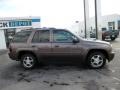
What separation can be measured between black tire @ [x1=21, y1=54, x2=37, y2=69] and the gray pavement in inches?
8.8

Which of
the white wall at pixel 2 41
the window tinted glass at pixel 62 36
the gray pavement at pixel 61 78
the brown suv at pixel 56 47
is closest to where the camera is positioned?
the gray pavement at pixel 61 78

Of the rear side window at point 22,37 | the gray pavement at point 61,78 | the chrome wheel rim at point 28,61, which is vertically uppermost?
the rear side window at point 22,37

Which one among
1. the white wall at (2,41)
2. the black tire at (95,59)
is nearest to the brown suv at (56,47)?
the black tire at (95,59)

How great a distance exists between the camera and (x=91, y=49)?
364 inches

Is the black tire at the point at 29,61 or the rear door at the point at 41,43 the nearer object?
the rear door at the point at 41,43

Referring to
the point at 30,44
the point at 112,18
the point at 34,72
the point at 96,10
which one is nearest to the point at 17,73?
the point at 34,72

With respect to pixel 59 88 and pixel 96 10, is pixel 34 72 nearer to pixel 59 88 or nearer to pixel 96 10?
pixel 59 88

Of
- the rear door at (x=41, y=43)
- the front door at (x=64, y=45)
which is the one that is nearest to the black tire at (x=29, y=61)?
the rear door at (x=41, y=43)

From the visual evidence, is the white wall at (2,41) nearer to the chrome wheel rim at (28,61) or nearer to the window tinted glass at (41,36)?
the chrome wheel rim at (28,61)

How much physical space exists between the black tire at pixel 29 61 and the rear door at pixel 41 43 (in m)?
0.37

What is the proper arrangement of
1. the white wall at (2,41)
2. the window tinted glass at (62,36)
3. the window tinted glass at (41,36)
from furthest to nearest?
the white wall at (2,41)
the window tinted glass at (41,36)
the window tinted glass at (62,36)

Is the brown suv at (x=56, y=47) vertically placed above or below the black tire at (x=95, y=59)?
above

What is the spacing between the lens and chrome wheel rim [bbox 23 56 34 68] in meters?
9.78

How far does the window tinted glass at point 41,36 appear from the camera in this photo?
31.6ft
